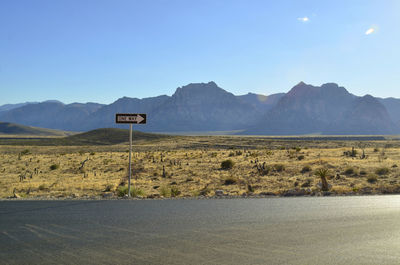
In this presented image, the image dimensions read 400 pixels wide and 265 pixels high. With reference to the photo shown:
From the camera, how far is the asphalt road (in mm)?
5984

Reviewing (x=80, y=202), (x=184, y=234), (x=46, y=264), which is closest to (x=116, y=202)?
(x=80, y=202)

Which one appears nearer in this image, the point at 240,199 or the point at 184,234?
the point at 184,234

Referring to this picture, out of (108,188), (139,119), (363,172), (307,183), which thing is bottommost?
(108,188)

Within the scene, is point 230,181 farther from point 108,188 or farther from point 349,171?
point 349,171

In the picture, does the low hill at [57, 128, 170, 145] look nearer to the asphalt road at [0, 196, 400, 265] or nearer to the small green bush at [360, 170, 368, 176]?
the small green bush at [360, 170, 368, 176]

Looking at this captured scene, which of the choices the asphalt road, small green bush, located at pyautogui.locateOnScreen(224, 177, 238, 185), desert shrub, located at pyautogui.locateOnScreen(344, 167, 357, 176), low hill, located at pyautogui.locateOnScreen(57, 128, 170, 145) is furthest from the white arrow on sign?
low hill, located at pyautogui.locateOnScreen(57, 128, 170, 145)

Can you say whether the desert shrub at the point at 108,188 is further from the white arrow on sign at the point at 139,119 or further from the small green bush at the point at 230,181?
the small green bush at the point at 230,181

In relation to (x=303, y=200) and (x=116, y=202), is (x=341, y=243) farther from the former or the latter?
(x=116, y=202)

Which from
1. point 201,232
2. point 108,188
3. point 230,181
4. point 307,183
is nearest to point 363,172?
point 307,183

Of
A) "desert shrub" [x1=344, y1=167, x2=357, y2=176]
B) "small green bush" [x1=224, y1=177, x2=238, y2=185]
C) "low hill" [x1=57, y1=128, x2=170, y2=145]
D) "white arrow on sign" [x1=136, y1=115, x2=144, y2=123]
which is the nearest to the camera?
"white arrow on sign" [x1=136, y1=115, x2=144, y2=123]

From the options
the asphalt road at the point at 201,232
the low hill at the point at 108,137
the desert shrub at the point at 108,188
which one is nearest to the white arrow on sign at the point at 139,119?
the asphalt road at the point at 201,232

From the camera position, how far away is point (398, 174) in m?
21.0

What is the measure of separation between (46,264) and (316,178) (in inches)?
675

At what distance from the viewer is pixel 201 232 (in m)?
7.54
